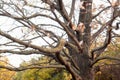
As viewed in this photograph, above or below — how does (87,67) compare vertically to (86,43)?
below

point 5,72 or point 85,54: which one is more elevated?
point 85,54

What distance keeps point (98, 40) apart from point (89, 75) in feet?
7.00

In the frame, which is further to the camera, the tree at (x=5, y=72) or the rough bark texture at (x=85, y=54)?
the tree at (x=5, y=72)

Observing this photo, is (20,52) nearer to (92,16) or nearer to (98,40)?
(92,16)

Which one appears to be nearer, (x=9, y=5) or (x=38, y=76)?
(x=9, y=5)

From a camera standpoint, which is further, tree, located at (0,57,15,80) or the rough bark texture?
tree, located at (0,57,15,80)

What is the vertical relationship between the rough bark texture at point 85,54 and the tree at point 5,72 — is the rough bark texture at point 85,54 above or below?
above

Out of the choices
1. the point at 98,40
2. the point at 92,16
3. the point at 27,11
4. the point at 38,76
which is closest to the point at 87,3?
the point at 92,16

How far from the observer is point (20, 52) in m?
7.46

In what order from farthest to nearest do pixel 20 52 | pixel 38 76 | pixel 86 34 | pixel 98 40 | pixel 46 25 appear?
pixel 38 76
pixel 98 40
pixel 46 25
pixel 86 34
pixel 20 52

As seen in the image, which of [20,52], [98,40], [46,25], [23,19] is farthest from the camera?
[98,40]

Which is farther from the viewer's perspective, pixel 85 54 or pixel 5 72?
pixel 5 72

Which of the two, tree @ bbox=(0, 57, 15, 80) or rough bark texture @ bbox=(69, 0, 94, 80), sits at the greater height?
rough bark texture @ bbox=(69, 0, 94, 80)

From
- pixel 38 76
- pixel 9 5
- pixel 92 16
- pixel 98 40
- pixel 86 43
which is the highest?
pixel 9 5
